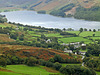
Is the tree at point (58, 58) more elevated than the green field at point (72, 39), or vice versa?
the green field at point (72, 39)

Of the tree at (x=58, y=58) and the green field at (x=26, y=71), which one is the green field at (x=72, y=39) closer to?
the tree at (x=58, y=58)

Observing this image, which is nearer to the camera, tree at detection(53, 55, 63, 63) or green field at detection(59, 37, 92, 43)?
tree at detection(53, 55, 63, 63)

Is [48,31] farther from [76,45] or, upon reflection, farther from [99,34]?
[76,45]

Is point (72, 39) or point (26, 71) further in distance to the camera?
point (72, 39)

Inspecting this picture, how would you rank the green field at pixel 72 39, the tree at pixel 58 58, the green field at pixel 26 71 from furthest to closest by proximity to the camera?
the green field at pixel 72 39, the tree at pixel 58 58, the green field at pixel 26 71

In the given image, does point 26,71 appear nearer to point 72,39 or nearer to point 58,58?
point 58,58

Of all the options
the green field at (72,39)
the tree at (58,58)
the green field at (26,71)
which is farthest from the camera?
the green field at (72,39)

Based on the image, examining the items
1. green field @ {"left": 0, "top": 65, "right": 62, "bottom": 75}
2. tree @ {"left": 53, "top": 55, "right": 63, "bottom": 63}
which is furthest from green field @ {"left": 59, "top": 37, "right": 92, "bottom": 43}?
green field @ {"left": 0, "top": 65, "right": 62, "bottom": 75}

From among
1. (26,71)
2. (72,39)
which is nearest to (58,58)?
(26,71)

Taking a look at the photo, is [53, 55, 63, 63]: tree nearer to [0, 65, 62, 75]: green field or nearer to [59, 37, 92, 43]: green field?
[0, 65, 62, 75]: green field

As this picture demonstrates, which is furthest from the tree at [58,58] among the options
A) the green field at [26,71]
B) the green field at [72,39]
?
the green field at [72,39]

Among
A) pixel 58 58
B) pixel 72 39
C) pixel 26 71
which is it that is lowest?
pixel 26 71

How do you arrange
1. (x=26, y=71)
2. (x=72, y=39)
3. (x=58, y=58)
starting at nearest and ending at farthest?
(x=26, y=71) → (x=58, y=58) → (x=72, y=39)

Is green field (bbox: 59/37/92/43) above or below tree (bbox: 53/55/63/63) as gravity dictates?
above
